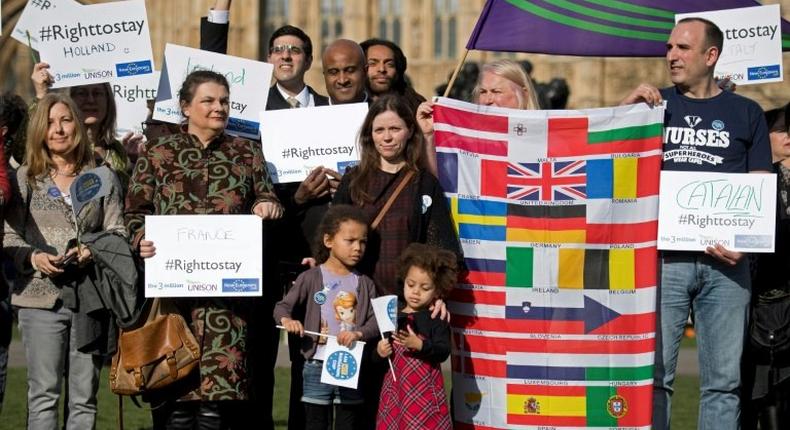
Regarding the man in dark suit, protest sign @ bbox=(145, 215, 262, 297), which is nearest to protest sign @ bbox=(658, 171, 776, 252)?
protest sign @ bbox=(145, 215, 262, 297)

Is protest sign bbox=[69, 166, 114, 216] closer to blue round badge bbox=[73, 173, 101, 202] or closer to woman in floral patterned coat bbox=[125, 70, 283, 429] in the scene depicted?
blue round badge bbox=[73, 173, 101, 202]

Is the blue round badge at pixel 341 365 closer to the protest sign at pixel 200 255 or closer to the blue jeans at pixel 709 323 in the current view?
the protest sign at pixel 200 255

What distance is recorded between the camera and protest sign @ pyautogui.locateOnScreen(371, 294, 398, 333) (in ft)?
26.0

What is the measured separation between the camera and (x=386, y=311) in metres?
7.93

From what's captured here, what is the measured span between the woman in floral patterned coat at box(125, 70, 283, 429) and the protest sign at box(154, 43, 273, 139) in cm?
91

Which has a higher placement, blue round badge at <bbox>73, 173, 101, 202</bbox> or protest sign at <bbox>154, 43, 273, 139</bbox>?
protest sign at <bbox>154, 43, 273, 139</bbox>

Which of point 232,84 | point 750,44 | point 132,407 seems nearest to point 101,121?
point 232,84

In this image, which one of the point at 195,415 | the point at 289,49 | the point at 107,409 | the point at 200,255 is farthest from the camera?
the point at 107,409

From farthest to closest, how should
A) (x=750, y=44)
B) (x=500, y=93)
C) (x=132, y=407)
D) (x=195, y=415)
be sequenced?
(x=132, y=407) < (x=750, y=44) < (x=500, y=93) < (x=195, y=415)

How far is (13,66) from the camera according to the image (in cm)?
3284

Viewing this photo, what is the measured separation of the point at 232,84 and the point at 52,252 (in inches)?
→ 54.9

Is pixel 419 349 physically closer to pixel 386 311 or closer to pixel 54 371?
pixel 386 311

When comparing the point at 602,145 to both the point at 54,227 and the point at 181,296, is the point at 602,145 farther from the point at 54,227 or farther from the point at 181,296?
the point at 54,227

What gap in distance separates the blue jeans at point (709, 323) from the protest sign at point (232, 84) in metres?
2.37
